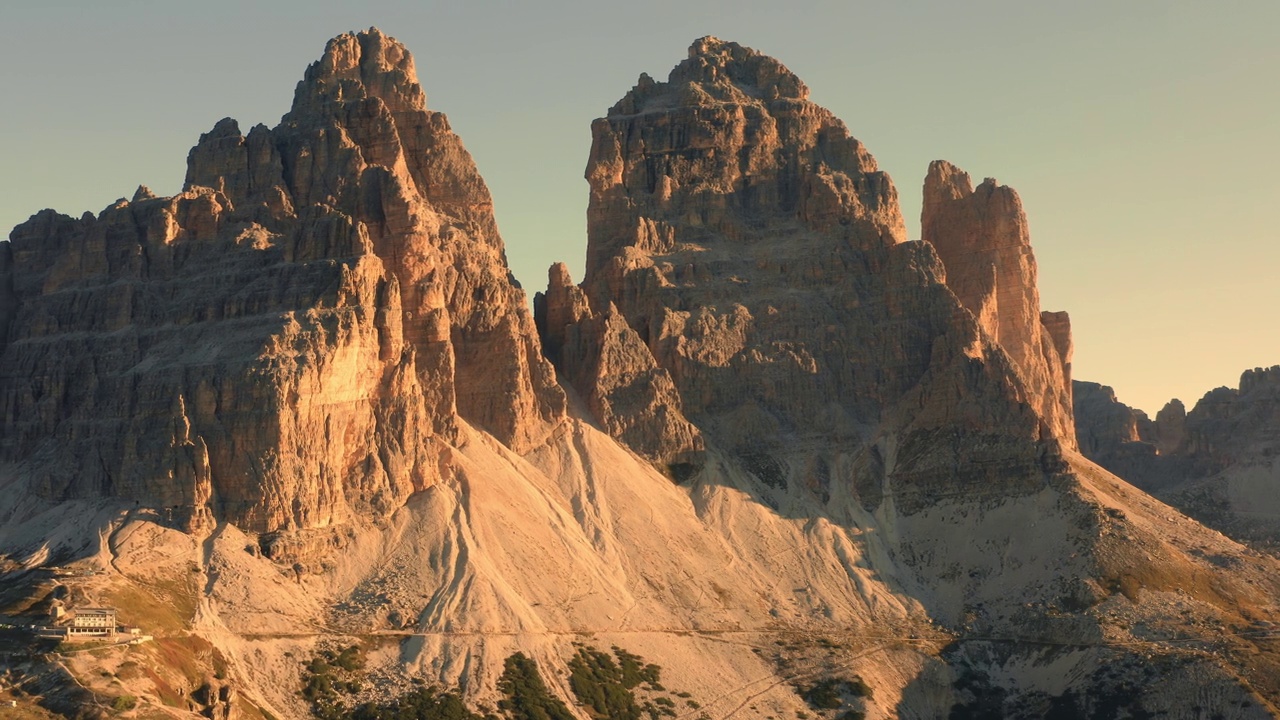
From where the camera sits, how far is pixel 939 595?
649 feet

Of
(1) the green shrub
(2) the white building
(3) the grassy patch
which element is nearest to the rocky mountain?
(1) the green shrub

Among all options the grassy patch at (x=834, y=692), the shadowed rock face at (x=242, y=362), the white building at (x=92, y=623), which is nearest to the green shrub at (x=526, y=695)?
the shadowed rock face at (x=242, y=362)

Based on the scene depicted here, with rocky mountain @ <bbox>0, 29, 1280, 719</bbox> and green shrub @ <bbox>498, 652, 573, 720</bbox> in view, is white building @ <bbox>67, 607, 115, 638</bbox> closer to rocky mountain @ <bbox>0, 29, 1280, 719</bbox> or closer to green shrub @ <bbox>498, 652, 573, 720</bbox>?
rocky mountain @ <bbox>0, 29, 1280, 719</bbox>

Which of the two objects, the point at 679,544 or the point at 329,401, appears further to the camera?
the point at 679,544

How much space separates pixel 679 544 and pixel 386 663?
142 feet

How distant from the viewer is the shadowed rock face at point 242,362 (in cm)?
17375

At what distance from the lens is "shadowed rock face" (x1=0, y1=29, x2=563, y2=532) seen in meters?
174

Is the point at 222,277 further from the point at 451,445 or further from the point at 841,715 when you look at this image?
the point at 841,715

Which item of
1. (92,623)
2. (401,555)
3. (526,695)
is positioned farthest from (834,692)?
(92,623)

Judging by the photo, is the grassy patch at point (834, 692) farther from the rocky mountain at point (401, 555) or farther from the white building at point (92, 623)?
the white building at point (92, 623)

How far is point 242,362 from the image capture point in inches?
6954

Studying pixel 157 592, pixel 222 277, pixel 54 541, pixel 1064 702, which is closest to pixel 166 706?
pixel 157 592

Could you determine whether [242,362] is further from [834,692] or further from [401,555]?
[834,692]

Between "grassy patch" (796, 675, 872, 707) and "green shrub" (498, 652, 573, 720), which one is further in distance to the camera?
"grassy patch" (796, 675, 872, 707)
